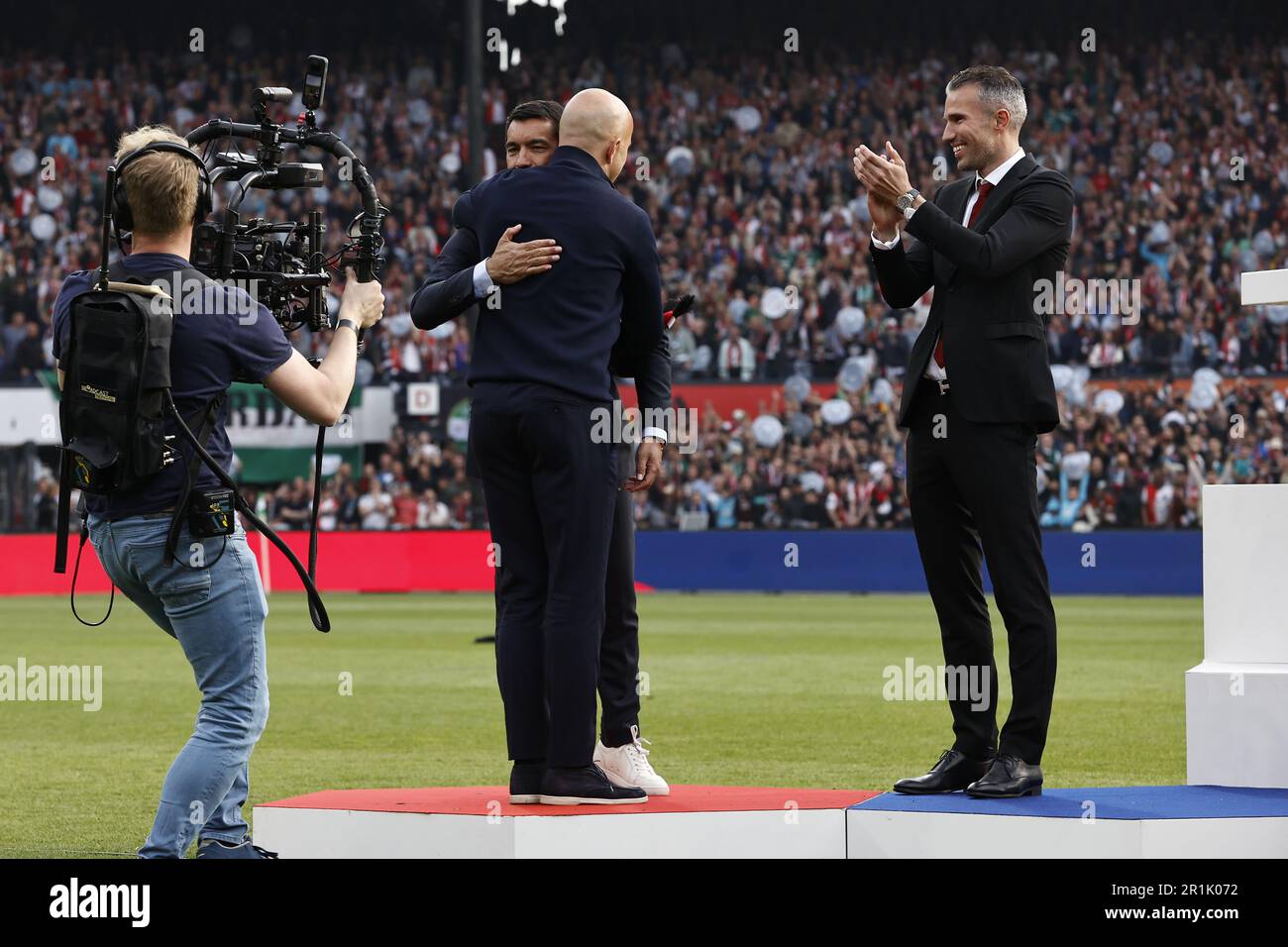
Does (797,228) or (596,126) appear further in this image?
(797,228)

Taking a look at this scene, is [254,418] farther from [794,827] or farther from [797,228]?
[794,827]

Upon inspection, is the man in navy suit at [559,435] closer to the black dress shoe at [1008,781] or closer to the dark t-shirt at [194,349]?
the dark t-shirt at [194,349]

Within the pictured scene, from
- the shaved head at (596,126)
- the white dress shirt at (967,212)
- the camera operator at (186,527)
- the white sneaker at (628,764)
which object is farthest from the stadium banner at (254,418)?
the camera operator at (186,527)

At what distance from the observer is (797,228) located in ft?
100

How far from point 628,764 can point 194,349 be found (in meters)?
2.31

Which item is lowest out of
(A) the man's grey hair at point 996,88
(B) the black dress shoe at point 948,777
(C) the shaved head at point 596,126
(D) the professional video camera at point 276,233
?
(B) the black dress shoe at point 948,777

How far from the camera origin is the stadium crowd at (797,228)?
83.3 feet

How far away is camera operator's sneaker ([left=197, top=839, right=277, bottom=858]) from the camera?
564 cm

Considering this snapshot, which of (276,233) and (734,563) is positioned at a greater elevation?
(276,233)

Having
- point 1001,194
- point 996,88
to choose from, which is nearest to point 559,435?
point 1001,194

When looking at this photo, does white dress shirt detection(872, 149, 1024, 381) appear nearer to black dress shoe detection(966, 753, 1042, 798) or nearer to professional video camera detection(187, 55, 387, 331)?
black dress shoe detection(966, 753, 1042, 798)

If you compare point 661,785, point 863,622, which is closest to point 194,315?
point 661,785
